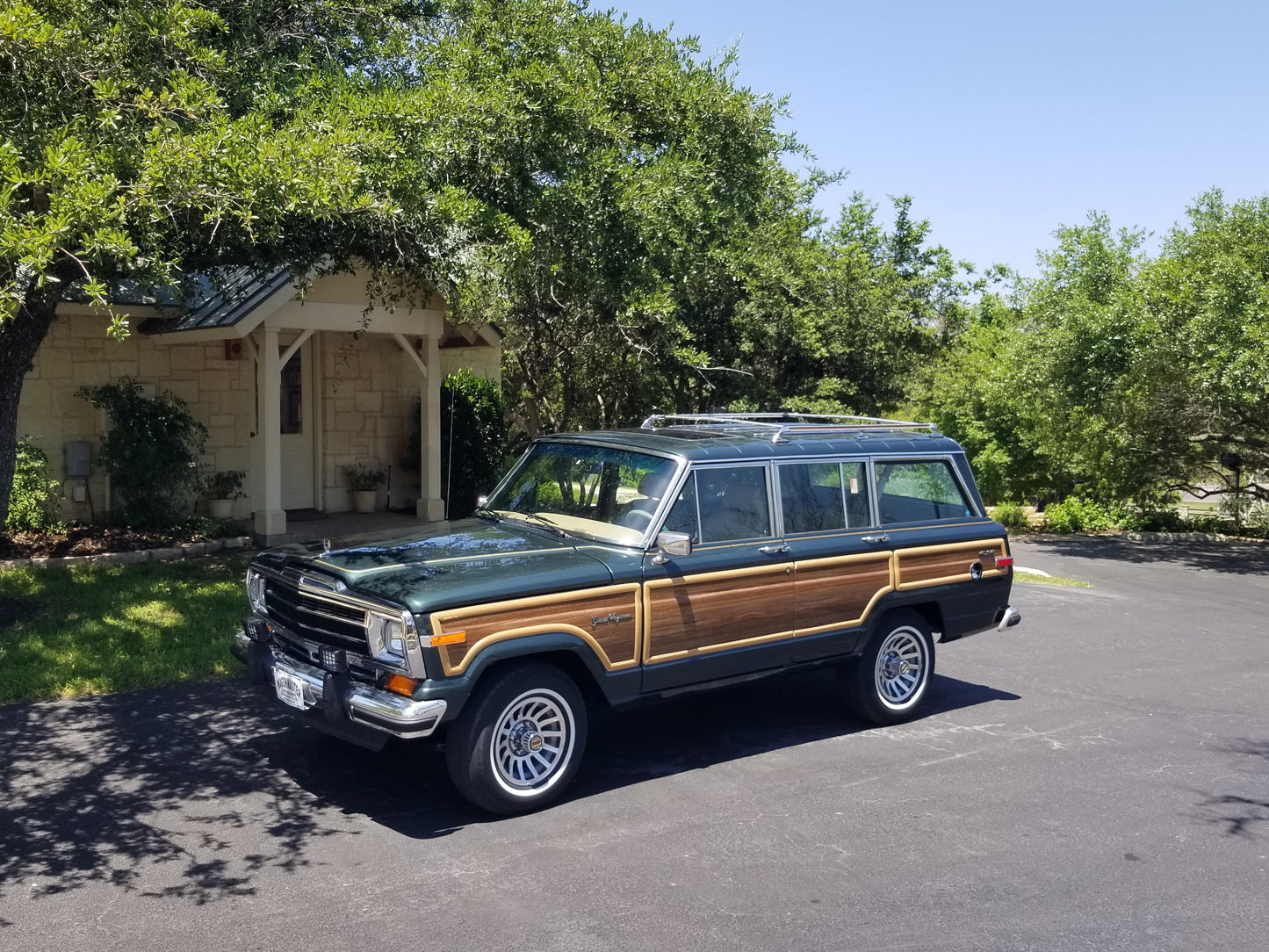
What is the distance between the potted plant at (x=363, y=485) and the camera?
16.2 metres

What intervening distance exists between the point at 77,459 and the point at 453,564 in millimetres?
9005

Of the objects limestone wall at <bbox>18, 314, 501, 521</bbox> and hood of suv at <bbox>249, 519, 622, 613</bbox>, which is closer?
hood of suv at <bbox>249, 519, 622, 613</bbox>

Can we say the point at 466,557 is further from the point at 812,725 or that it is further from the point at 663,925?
the point at 812,725

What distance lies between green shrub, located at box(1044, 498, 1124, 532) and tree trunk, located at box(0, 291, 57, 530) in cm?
1831

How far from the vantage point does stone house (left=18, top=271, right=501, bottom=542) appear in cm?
1307

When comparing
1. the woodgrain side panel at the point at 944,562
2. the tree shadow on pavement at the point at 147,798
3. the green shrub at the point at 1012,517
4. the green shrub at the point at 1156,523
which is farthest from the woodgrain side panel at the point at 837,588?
the green shrub at the point at 1012,517

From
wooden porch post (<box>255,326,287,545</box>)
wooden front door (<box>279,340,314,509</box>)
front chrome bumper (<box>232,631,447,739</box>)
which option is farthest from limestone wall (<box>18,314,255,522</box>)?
front chrome bumper (<box>232,631,447,739</box>)

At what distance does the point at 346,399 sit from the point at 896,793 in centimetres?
1189

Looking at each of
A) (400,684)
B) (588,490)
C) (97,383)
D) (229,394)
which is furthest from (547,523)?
(229,394)

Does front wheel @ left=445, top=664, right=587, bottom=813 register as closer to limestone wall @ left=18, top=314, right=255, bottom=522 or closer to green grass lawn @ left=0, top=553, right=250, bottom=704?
green grass lawn @ left=0, top=553, right=250, bottom=704

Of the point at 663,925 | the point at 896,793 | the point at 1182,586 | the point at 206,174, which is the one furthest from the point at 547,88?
the point at 1182,586

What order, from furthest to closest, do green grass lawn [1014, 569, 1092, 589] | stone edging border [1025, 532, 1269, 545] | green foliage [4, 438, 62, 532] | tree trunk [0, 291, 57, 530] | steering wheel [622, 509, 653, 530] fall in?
1. stone edging border [1025, 532, 1269, 545]
2. green grass lawn [1014, 569, 1092, 589]
3. green foliage [4, 438, 62, 532]
4. tree trunk [0, 291, 57, 530]
5. steering wheel [622, 509, 653, 530]

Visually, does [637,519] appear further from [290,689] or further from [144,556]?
[144,556]

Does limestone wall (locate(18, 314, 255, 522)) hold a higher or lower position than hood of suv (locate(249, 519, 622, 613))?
higher
